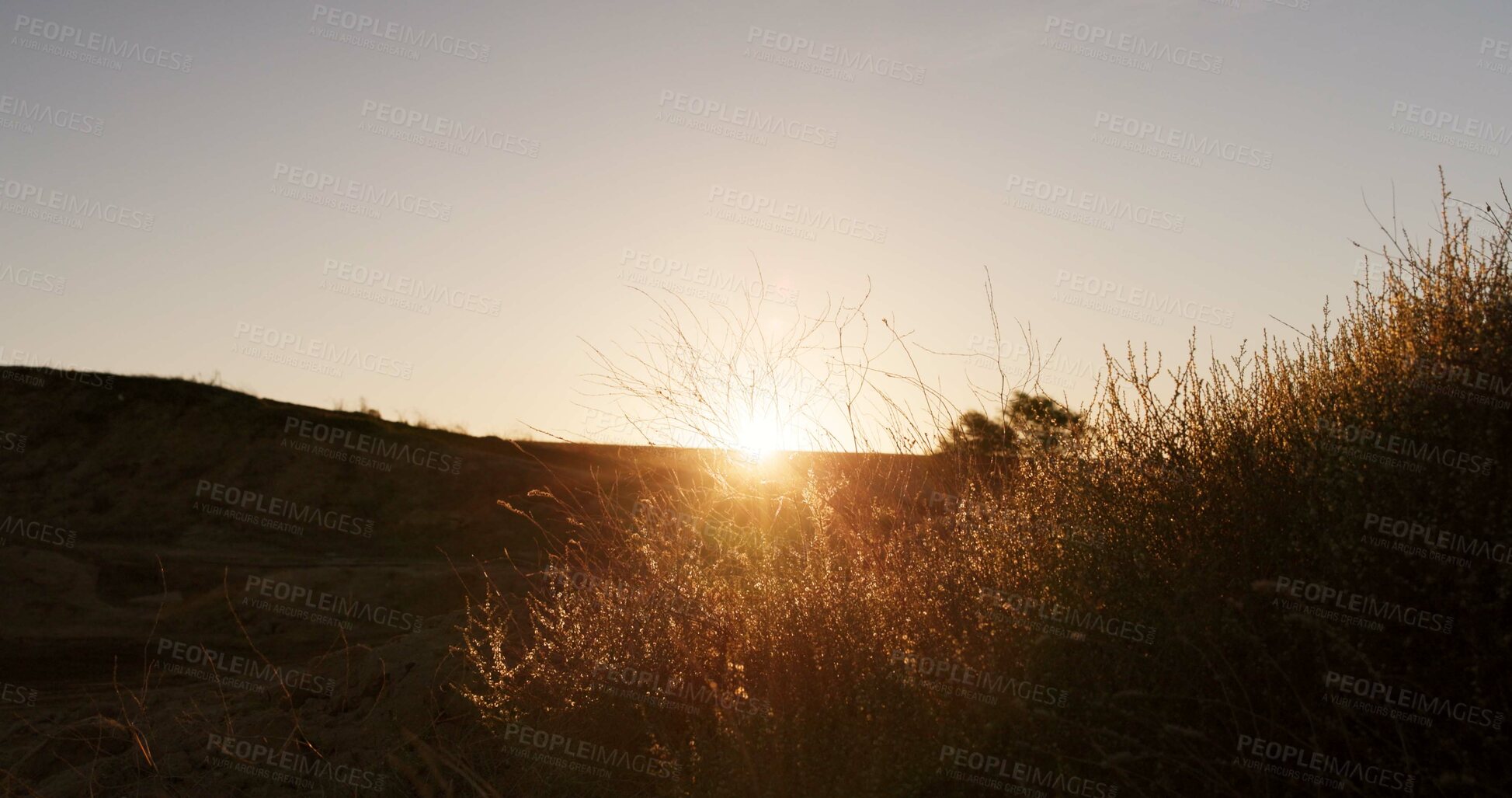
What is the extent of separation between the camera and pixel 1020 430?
560cm

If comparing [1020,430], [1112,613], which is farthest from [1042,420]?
[1112,613]

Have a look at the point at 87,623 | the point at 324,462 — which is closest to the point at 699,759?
the point at 87,623

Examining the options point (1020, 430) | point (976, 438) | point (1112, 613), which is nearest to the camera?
point (1112, 613)

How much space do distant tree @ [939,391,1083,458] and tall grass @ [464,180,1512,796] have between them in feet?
0.52

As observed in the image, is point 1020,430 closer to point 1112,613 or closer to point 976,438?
point 976,438

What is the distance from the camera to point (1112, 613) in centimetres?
379

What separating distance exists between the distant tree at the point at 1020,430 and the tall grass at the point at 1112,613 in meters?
0.16

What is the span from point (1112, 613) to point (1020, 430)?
194 cm

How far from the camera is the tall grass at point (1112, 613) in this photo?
310 cm

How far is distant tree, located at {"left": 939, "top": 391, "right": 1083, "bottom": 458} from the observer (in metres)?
5.19

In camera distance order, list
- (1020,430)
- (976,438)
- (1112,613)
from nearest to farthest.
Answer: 1. (1112,613)
2. (1020,430)
3. (976,438)

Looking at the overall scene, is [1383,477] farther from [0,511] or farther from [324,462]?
[0,511]

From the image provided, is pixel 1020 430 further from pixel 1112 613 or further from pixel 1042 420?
pixel 1112 613

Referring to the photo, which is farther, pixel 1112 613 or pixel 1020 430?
pixel 1020 430
